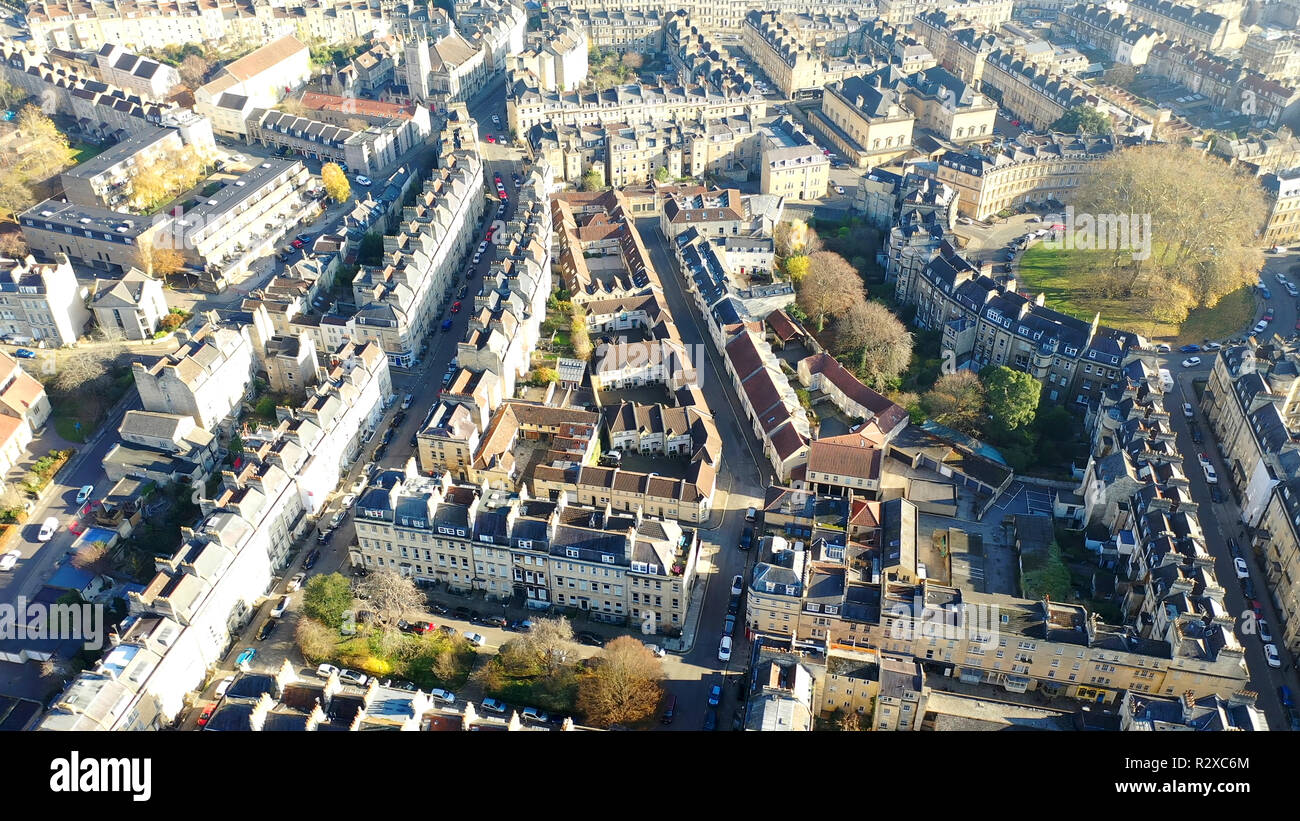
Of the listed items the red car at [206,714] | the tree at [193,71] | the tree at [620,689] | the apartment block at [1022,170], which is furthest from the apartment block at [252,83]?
the tree at [620,689]

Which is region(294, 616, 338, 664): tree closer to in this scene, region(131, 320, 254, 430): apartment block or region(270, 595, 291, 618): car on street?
region(270, 595, 291, 618): car on street

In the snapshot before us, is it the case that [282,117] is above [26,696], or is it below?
above

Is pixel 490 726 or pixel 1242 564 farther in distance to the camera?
pixel 1242 564

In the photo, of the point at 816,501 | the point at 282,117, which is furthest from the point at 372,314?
the point at 282,117

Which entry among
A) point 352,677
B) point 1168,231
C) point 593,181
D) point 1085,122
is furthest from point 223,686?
point 1085,122

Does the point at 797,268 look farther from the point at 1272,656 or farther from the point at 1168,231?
the point at 1272,656

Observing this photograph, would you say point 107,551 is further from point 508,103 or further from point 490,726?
point 508,103
